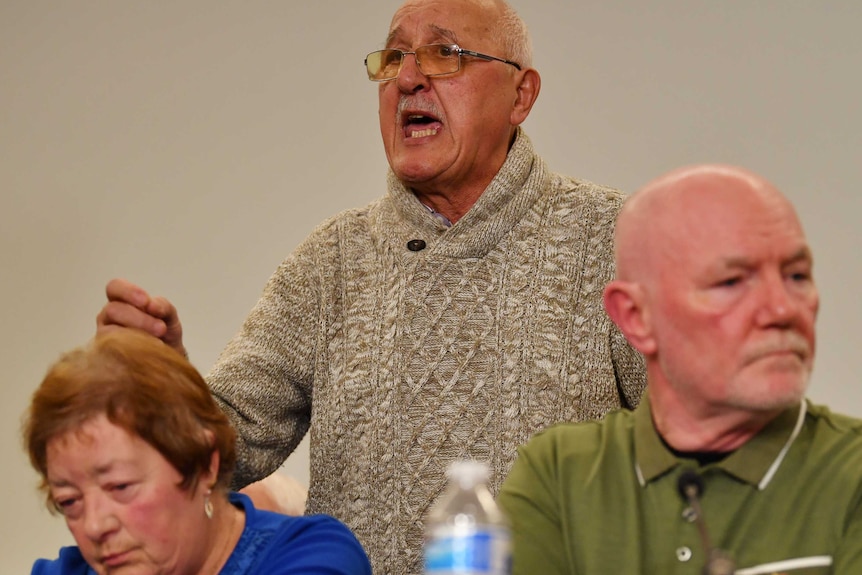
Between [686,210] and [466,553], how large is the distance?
595 mm

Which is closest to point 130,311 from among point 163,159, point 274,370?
point 274,370

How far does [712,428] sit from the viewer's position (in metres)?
1.48

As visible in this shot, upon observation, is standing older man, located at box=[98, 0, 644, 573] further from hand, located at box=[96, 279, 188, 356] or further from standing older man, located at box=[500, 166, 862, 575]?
standing older man, located at box=[500, 166, 862, 575]

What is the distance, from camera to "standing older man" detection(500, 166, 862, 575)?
4.52ft

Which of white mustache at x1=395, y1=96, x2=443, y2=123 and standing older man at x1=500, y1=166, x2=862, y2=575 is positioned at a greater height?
white mustache at x1=395, y1=96, x2=443, y2=123

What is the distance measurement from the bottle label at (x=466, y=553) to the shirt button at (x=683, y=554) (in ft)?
1.46

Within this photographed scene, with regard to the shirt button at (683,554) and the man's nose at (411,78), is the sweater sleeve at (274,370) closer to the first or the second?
the man's nose at (411,78)

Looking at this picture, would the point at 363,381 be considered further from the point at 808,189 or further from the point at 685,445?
the point at 808,189

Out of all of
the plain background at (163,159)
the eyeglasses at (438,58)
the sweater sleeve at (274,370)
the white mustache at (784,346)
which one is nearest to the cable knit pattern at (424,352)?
the sweater sleeve at (274,370)

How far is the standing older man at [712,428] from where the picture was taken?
1.38 meters

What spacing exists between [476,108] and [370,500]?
2.58 feet

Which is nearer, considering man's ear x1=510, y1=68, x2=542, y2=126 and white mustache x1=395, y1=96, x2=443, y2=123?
white mustache x1=395, y1=96, x2=443, y2=123

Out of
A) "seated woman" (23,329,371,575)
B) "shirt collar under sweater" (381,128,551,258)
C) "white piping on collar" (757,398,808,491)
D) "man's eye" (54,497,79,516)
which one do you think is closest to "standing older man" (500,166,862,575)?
"white piping on collar" (757,398,808,491)

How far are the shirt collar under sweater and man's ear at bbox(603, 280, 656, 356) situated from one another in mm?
765
